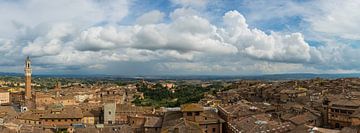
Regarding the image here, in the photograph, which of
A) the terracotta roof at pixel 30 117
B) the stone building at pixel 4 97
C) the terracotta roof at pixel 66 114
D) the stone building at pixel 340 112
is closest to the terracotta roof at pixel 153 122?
the terracotta roof at pixel 66 114

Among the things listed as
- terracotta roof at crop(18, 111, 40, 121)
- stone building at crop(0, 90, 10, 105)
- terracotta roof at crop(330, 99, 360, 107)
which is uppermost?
terracotta roof at crop(330, 99, 360, 107)

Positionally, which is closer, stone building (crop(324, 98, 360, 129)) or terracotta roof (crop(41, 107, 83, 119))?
stone building (crop(324, 98, 360, 129))

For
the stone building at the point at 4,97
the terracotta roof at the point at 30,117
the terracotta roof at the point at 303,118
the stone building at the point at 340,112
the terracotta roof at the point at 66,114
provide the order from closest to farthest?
1. the terracotta roof at the point at 303,118
2. the stone building at the point at 340,112
3. the terracotta roof at the point at 30,117
4. the terracotta roof at the point at 66,114
5. the stone building at the point at 4,97

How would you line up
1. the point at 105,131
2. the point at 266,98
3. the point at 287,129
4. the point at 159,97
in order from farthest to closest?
the point at 159,97
the point at 266,98
the point at 105,131
the point at 287,129

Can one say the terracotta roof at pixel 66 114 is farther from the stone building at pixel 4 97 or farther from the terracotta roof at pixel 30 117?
the stone building at pixel 4 97

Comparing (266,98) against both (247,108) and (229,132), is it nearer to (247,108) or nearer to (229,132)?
(247,108)

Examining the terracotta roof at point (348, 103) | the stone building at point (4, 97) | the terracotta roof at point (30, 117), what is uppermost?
the terracotta roof at point (348, 103)

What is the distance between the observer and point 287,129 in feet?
115

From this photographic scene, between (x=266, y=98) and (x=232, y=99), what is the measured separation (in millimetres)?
6690

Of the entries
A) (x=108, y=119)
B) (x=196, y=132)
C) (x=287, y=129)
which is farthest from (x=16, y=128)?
(x=287, y=129)

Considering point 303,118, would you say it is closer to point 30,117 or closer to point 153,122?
point 153,122

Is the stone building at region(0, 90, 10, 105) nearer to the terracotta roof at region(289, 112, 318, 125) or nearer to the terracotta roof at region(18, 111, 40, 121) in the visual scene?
the terracotta roof at region(18, 111, 40, 121)

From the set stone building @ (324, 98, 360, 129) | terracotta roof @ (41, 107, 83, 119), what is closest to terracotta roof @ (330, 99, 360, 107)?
stone building @ (324, 98, 360, 129)

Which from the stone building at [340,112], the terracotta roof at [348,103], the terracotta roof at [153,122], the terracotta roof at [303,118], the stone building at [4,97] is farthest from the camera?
the stone building at [4,97]
